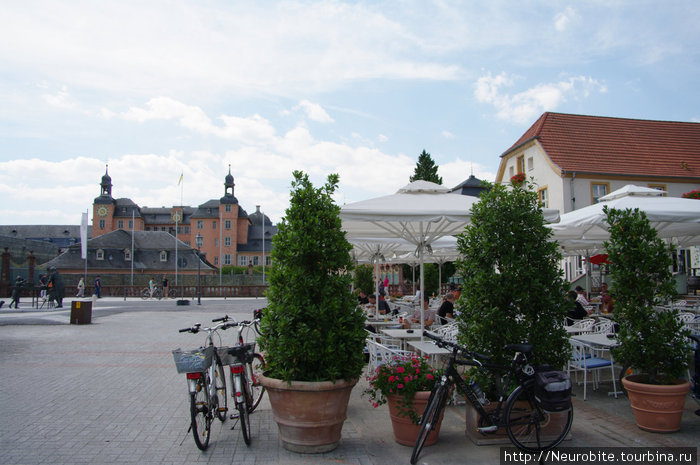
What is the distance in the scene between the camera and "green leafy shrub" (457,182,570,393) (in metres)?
5.21

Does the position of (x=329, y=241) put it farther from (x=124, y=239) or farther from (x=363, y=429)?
(x=124, y=239)

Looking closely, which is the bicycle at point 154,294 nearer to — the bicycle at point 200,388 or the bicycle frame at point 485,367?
the bicycle at point 200,388

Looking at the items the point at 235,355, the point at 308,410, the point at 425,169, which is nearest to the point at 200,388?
the point at 235,355

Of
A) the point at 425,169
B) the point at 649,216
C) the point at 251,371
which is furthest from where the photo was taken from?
the point at 425,169

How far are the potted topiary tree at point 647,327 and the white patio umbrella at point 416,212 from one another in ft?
6.57

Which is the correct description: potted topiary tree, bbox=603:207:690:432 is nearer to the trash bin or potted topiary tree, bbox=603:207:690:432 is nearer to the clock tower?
the trash bin

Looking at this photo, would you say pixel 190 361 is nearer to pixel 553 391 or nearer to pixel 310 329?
pixel 310 329

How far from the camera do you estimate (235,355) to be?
5570mm

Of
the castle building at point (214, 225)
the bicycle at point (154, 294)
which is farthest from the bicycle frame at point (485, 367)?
the castle building at point (214, 225)

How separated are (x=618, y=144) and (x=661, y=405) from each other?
32.9 m

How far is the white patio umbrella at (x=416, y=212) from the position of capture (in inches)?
285

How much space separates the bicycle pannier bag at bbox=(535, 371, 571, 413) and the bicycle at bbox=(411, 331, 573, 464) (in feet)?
0.04

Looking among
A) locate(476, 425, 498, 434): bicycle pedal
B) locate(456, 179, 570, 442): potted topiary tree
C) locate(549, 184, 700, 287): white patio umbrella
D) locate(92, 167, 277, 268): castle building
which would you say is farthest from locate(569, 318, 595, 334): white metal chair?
locate(92, 167, 277, 268): castle building

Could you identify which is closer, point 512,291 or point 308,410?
point 308,410
